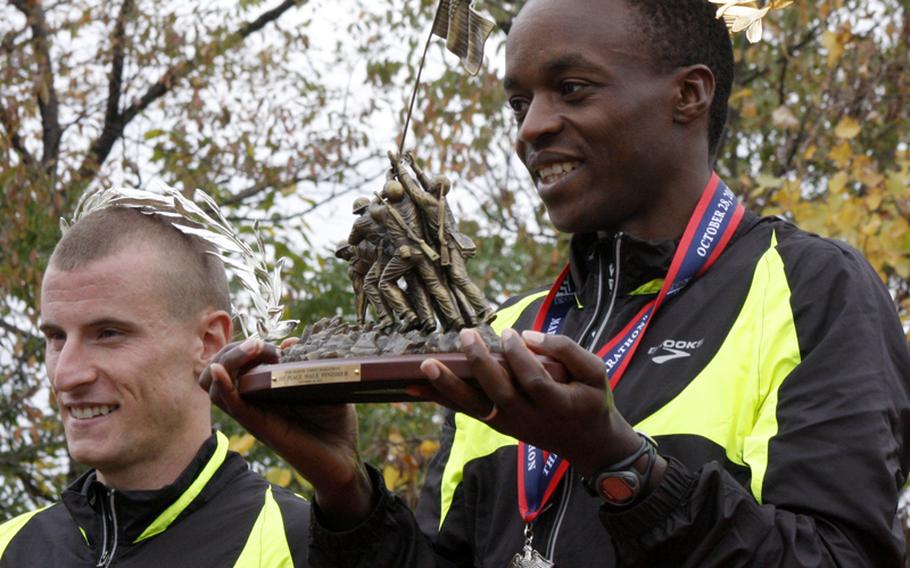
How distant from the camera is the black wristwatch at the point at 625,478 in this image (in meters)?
2.66

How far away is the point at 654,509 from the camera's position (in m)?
2.65

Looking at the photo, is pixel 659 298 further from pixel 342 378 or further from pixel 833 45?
pixel 833 45

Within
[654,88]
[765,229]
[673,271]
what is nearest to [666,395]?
[673,271]

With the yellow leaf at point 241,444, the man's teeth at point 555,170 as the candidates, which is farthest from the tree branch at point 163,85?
the man's teeth at point 555,170

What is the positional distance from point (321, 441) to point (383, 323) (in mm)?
302

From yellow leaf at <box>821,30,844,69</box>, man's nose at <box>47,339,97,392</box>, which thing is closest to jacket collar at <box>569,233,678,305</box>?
man's nose at <box>47,339,97,392</box>

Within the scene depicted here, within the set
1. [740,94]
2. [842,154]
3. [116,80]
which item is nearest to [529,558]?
[842,154]

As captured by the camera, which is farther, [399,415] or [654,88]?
[399,415]

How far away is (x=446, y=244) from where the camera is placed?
339 centimetres

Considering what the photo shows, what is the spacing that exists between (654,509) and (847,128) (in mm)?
5290

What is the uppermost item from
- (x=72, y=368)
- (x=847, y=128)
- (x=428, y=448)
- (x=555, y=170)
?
(x=847, y=128)

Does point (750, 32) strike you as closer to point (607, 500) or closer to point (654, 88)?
point (654, 88)

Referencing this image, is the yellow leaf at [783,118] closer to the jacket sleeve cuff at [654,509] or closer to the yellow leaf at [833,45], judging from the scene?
the yellow leaf at [833,45]

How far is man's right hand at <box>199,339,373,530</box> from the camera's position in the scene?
3.07 meters
